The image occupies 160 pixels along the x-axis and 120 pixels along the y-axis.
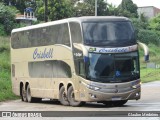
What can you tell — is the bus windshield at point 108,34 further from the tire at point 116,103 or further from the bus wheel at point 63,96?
the bus wheel at point 63,96

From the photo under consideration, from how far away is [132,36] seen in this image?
22.7m

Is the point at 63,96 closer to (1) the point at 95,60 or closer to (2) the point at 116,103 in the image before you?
(2) the point at 116,103

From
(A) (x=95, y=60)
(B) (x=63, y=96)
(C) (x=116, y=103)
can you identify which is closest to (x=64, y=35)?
(A) (x=95, y=60)

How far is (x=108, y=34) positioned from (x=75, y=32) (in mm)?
1505

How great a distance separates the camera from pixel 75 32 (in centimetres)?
2277

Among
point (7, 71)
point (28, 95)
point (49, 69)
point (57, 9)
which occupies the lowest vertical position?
point (28, 95)

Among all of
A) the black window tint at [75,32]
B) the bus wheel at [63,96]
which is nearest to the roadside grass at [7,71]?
the bus wheel at [63,96]

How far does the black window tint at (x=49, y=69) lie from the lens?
24009 millimetres

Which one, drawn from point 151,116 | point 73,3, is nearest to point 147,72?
point 73,3

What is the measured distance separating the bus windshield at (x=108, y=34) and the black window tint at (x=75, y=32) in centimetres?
31

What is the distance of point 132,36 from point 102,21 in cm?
145

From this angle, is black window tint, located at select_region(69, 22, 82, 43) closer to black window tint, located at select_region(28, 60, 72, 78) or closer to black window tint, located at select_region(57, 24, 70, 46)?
black window tint, located at select_region(57, 24, 70, 46)

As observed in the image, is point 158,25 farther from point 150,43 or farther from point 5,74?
point 5,74

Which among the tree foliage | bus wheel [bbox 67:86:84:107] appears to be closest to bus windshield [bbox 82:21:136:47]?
bus wheel [bbox 67:86:84:107]
